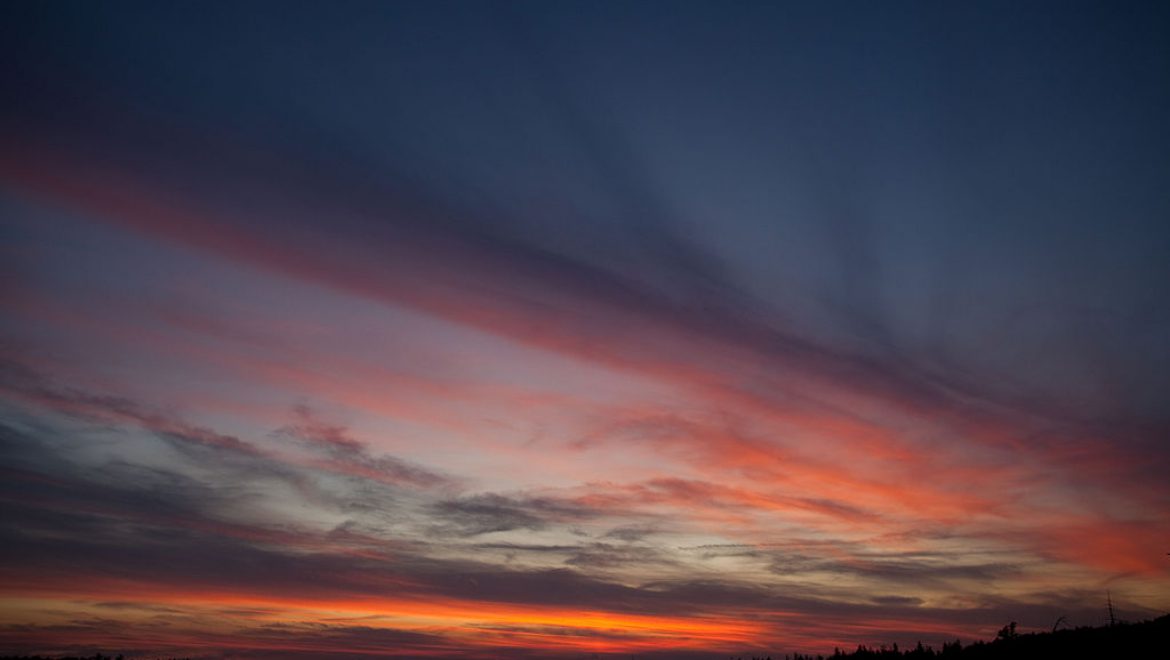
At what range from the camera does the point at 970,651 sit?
32.7 m

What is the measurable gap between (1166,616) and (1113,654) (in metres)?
6.31

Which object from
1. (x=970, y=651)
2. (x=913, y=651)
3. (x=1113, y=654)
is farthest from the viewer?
(x=913, y=651)

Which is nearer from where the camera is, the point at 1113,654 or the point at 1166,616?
the point at 1113,654

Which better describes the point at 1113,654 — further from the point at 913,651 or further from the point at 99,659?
the point at 99,659

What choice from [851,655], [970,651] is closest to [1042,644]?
[970,651]

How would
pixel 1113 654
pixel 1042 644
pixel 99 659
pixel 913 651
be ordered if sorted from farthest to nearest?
pixel 99 659 < pixel 913 651 < pixel 1042 644 < pixel 1113 654

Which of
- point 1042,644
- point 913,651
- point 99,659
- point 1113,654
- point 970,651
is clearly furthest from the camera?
point 99,659

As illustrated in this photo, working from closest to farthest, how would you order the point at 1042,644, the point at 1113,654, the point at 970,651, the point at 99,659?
the point at 1113,654
the point at 1042,644
the point at 970,651
the point at 99,659

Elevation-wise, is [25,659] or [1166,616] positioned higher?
[1166,616]

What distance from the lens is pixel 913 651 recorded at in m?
35.9

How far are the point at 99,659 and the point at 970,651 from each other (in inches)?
1808

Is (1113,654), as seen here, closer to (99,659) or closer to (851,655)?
(851,655)

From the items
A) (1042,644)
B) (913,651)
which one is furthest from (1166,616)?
(913,651)

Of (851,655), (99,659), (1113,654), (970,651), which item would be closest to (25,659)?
(99,659)
